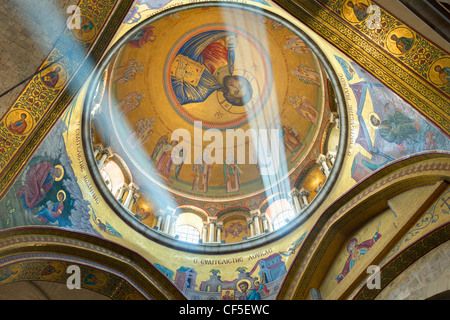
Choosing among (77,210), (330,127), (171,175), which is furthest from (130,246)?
(330,127)

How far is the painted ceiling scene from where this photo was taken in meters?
7.56

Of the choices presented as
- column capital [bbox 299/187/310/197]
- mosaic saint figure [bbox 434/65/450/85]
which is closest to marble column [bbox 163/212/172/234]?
column capital [bbox 299/187/310/197]

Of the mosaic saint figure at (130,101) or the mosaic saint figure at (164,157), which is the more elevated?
the mosaic saint figure at (130,101)

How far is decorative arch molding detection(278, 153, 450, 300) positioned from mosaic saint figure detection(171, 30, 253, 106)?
29.4 feet

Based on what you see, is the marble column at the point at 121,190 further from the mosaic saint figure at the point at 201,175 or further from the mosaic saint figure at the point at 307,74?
the mosaic saint figure at the point at 307,74

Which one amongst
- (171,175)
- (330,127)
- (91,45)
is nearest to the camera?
(91,45)

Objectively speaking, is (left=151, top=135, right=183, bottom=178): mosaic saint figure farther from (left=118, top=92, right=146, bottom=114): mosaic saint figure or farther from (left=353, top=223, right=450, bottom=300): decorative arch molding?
(left=353, top=223, right=450, bottom=300): decorative arch molding

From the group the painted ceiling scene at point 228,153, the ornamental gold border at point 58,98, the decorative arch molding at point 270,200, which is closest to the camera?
the painted ceiling scene at point 228,153

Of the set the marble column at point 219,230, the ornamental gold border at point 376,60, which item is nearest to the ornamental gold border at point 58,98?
the ornamental gold border at point 376,60

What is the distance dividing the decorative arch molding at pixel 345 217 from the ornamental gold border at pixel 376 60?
1.64m

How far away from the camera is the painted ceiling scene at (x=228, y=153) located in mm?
7562

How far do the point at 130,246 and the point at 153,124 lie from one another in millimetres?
7002

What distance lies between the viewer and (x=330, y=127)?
44.1 ft
